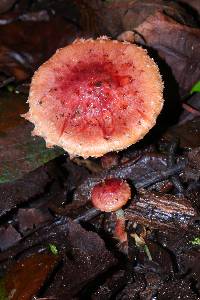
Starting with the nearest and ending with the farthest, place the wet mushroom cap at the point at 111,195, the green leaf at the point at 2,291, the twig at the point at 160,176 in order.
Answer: the green leaf at the point at 2,291, the wet mushroom cap at the point at 111,195, the twig at the point at 160,176

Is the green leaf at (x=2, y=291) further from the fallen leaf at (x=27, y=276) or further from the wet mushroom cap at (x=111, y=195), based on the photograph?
the wet mushroom cap at (x=111, y=195)

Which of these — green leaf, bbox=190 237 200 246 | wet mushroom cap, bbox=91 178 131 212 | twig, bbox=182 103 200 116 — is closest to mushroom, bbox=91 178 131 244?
wet mushroom cap, bbox=91 178 131 212

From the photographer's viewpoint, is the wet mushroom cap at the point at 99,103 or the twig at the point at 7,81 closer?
the wet mushroom cap at the point at 99,103

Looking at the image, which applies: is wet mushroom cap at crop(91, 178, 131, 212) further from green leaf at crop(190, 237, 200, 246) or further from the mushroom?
green leaf at crop(190, 237, 200, 246)

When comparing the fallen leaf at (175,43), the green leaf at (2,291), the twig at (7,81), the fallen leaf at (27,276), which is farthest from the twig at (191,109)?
the green leaf at (2,291)

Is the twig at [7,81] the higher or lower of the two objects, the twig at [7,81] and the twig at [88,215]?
the higher

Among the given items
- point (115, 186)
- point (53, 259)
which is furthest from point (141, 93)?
point (53, 259)

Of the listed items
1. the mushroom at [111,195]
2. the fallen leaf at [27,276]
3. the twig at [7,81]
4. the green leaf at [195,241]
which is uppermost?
the mushroom at [111,195]
